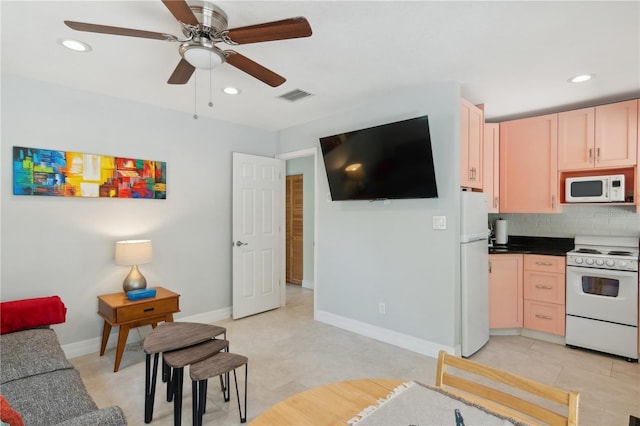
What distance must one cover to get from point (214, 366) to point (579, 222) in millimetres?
4022

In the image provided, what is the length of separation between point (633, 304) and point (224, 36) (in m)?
3.86

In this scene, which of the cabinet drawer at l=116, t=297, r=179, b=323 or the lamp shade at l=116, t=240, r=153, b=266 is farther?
the lamp shade at l=116, t=240, r=153, b=266

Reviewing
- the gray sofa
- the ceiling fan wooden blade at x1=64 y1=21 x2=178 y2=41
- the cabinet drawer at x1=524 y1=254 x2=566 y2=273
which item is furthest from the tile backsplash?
the gray sofa

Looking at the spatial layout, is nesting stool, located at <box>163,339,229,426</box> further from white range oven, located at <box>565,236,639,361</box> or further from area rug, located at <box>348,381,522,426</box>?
white range oven, located at <box>565,236,639,361</box>

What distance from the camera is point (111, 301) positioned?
2.98 metres

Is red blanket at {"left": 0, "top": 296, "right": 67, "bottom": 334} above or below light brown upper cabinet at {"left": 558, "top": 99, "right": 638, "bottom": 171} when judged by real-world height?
below

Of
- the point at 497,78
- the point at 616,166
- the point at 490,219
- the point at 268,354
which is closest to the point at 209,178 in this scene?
the point at 268,354

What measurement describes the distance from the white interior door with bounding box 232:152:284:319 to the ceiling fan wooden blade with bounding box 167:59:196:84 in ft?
6.12

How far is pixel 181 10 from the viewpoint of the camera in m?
1.54

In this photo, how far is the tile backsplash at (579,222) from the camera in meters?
3.51

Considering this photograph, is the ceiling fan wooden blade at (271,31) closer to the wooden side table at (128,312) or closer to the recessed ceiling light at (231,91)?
the recessed ceiling light at (231,91)

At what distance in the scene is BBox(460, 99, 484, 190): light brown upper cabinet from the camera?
306 centimetres

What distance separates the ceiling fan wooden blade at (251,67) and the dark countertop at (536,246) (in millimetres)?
2896

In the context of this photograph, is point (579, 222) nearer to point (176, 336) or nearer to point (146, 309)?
point (176, 336)
